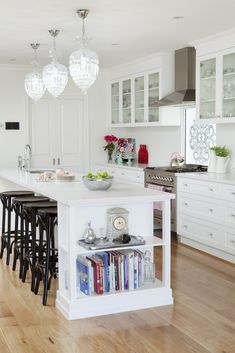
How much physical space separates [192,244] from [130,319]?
8.23 feet

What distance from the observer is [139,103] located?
8.00 metres

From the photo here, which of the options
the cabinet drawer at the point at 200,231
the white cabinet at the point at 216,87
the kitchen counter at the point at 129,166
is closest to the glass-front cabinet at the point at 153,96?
the kitchen counter at the point at 129,166

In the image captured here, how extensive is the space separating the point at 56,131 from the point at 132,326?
5369mm

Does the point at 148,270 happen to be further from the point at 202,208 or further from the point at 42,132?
the point at 42,132

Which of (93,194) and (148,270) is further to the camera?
(148,270)

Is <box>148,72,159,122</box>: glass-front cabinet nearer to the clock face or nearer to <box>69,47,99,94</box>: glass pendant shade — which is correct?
<box>69,47,99,94</box>: glass pendant shade

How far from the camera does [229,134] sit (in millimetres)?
6496

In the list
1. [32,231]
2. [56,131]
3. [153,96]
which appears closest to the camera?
[32,231]

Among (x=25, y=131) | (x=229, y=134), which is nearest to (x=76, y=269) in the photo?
(x=229, y=134)

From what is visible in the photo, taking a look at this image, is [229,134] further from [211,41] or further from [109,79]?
[109,79]

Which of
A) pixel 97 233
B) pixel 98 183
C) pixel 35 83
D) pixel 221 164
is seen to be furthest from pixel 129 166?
pixel 97 233

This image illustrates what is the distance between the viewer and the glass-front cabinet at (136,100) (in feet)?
24.8

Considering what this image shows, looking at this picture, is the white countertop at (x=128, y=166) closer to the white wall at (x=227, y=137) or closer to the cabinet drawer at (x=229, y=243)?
the white wall at (x=227, y=137)

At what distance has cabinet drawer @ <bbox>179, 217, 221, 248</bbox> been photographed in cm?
584
